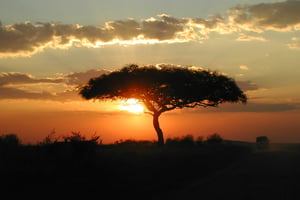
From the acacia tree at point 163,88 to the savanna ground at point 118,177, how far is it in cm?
2694

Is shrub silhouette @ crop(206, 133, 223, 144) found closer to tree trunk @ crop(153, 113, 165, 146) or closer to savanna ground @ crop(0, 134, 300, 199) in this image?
tree trunk @ crop(153, 113, 165, 146)

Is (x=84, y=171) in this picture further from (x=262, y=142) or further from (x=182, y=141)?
(x=262, y=142)

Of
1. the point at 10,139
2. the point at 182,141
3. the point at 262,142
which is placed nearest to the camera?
the point at 10,139

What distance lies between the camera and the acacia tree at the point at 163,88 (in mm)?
52250

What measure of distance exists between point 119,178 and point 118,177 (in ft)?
0.49

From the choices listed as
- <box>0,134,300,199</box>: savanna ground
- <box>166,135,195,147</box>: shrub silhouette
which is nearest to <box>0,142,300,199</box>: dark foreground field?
<box>0,134,300,199</box>: savanna ground

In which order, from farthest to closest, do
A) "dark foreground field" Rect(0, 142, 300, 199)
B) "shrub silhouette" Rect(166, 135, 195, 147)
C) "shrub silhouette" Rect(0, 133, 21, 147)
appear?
"shrub silhouette" Rect(166, 135, 195, 147) → "shrub silhouette" Rect(0, 133, 21, 147) → "dark foreground field" Rect(0, 142, 300, 199)

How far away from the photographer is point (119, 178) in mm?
19031

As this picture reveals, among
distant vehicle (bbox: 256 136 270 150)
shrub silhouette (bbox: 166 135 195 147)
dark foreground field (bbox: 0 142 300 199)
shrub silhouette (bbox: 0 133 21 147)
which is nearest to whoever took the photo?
dark foreground field (bbox: 0 142 300 199)

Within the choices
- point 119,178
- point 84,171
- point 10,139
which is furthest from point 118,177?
point 10,139

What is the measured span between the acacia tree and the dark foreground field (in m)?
27.2

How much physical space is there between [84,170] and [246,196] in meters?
6.77

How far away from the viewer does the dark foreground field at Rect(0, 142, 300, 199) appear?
1602 centimetres

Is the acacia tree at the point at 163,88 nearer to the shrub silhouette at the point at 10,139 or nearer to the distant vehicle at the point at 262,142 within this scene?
the distant vehicle at the point at 262,142
